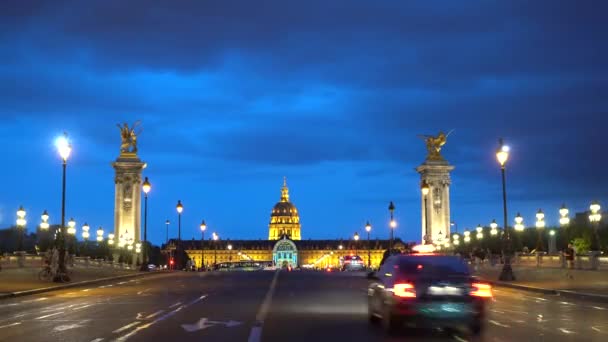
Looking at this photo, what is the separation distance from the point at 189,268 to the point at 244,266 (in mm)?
18255

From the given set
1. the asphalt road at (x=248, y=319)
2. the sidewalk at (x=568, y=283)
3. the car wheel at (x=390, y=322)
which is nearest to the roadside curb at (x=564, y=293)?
the sidewalk at (x=568, y=283)

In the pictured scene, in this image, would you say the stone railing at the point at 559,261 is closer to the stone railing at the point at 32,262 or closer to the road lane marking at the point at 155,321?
the road lane marking at the point at 155,321

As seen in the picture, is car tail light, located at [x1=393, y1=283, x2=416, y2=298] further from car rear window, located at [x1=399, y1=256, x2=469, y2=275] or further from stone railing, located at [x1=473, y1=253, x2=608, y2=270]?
stone railing, located at [x1=473, y1=253, x2=608, y2=270]

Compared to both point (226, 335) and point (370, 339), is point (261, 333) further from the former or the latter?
point (370, 339)

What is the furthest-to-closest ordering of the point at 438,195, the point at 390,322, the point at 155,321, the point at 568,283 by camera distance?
the point at 438,195, the point at 568,283, the point at 155,321, the point at 390,322

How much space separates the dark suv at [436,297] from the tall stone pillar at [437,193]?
8072cm

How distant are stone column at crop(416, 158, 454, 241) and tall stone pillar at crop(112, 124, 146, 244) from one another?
33.3 meters

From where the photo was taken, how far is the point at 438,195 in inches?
3910

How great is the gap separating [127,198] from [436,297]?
80091 millimetres

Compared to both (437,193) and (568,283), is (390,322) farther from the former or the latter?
(437,193)

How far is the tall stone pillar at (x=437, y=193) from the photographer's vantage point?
324 ft

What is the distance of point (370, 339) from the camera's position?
54.5 ft

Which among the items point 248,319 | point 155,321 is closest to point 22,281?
point 155,321

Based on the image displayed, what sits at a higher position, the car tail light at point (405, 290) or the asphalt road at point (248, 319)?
the car tail light at point (405, 290)
